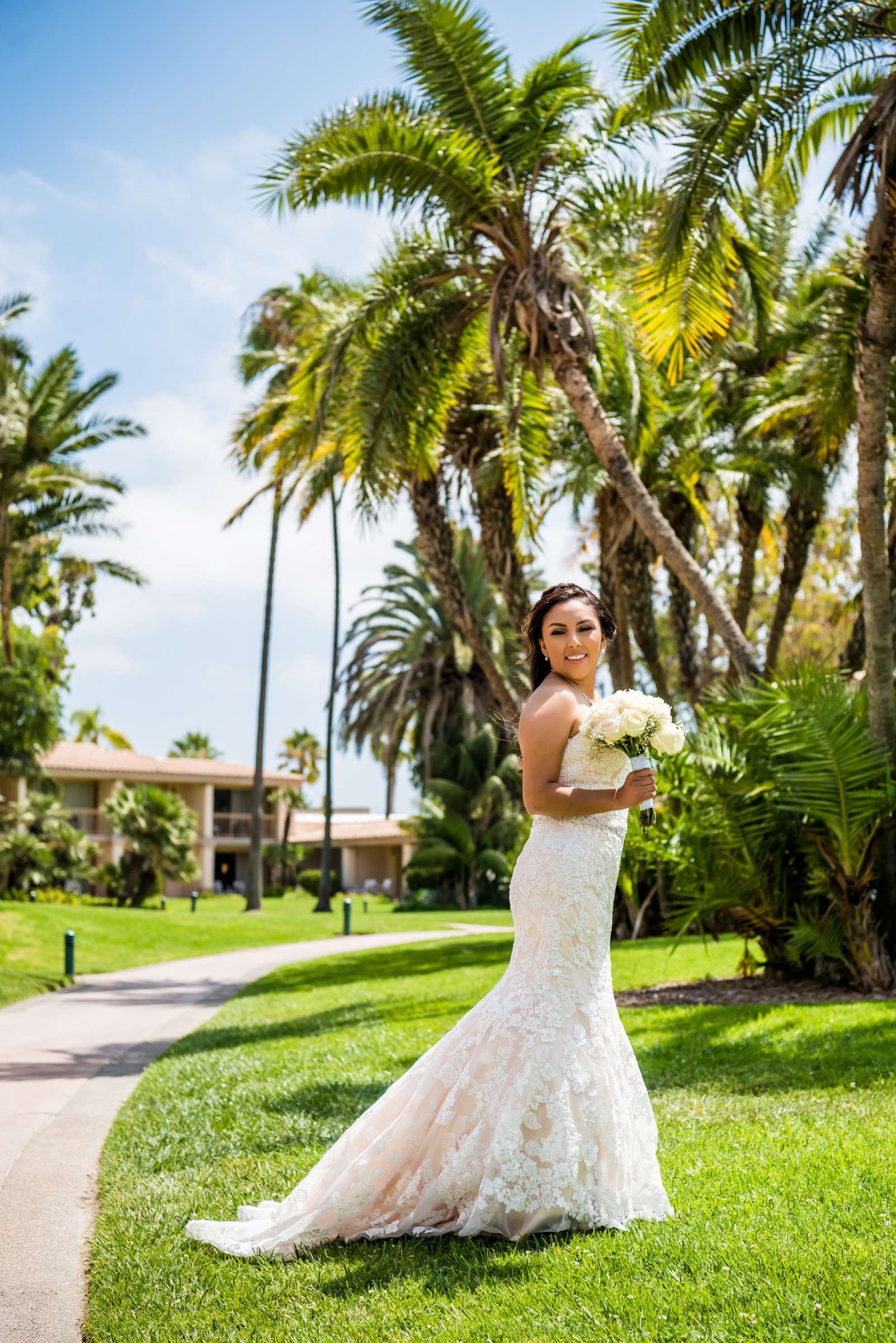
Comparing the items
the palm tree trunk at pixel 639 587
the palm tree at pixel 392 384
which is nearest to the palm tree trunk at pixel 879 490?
the palm tree at pixel 392 384

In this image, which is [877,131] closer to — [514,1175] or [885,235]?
[885,235]

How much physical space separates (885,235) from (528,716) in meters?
7.25

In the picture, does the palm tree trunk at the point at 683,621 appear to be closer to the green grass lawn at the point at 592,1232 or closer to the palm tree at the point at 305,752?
the green grass lawn at the point at 592,1232

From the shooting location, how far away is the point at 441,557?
→ 1694cm

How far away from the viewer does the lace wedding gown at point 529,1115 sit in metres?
3.93

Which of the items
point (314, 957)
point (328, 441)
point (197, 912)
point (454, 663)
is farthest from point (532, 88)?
point (454, 663)

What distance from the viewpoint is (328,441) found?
17250mm

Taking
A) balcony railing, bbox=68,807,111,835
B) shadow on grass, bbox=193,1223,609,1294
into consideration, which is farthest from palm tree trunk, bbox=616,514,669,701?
balcony railing, bbox=68,807,111,835

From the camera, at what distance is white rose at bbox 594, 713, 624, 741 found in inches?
160

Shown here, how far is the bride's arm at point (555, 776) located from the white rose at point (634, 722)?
0.16 metres

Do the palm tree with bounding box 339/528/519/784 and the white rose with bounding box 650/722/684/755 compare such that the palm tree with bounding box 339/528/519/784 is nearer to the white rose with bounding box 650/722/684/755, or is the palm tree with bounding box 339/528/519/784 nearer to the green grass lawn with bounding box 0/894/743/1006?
the green grass lawn with bounding box 0/894/743/1006

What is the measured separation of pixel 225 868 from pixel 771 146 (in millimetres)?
50299

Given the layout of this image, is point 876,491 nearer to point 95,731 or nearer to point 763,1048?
point 763,1048

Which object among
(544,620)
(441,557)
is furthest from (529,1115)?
(441,557)
